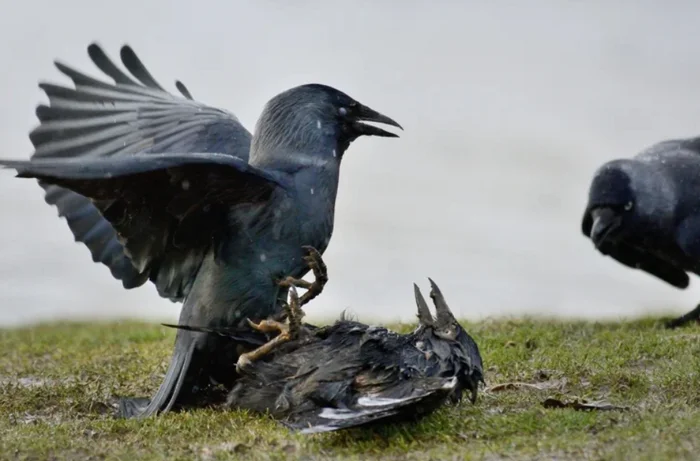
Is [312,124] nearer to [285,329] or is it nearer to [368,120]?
[368,120]

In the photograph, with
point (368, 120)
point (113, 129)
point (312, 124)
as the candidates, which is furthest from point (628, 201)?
point (113, 129)

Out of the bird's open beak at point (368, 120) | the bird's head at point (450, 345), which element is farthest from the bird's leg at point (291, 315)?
the bird's open beak at point (368, 120)

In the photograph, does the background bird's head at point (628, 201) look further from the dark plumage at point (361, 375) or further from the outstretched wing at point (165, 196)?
the outstretched wing at point (165, 196)

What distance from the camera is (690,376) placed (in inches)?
217

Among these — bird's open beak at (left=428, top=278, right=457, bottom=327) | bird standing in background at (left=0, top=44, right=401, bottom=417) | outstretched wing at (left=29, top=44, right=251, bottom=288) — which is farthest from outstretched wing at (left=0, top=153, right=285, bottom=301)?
bird's open beak at (left=428, top=278, right=457, bottom=327)

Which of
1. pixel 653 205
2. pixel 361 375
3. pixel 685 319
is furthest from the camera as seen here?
pixel 653 205

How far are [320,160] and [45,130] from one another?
1.70m

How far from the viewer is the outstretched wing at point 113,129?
602 cm

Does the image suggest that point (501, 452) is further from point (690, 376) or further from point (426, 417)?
point (690, 376)

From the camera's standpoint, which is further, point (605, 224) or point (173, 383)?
point (605, 224)

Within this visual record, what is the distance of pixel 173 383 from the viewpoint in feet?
18.1

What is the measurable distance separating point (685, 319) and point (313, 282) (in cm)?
387

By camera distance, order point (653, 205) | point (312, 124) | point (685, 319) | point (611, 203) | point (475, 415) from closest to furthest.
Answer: point (475, 415)
point (312, 124)
point (685, 319)
point (653, 205)
point (611, 203)

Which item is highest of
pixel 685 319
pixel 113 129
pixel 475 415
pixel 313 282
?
pixel 113 129
